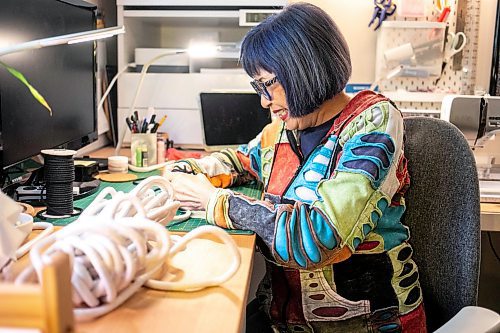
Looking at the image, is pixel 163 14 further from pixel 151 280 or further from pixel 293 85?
pixel 151 280

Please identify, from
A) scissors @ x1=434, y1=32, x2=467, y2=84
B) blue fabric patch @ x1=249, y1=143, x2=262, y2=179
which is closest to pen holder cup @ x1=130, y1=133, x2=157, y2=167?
blue fabric patch @ x1=249, y1=143, x2=262, y2=179

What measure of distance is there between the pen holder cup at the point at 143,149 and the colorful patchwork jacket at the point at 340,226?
0.58 meters

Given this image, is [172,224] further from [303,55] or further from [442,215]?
[442,215]

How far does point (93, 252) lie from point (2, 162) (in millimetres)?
538

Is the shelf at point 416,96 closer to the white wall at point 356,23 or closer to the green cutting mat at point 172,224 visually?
the white wall at point 356,23

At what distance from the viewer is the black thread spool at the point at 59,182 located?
3.46 feet

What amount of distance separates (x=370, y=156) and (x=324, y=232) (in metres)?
0.16

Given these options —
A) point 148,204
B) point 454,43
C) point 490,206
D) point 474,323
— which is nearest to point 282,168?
point 148,204

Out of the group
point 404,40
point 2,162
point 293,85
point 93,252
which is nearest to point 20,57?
point 2,162

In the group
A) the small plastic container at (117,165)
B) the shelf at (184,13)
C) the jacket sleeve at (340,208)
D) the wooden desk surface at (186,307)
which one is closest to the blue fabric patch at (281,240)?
the jacket sleeve at (340,208)

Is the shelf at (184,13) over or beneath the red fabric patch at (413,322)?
over

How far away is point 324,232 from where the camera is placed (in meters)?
0.93

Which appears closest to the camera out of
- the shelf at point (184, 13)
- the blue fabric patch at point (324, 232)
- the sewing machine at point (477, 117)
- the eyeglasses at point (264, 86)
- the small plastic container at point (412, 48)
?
the blue fabric patch at point (324, 232)

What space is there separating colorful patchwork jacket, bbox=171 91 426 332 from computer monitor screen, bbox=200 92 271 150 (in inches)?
22.8
